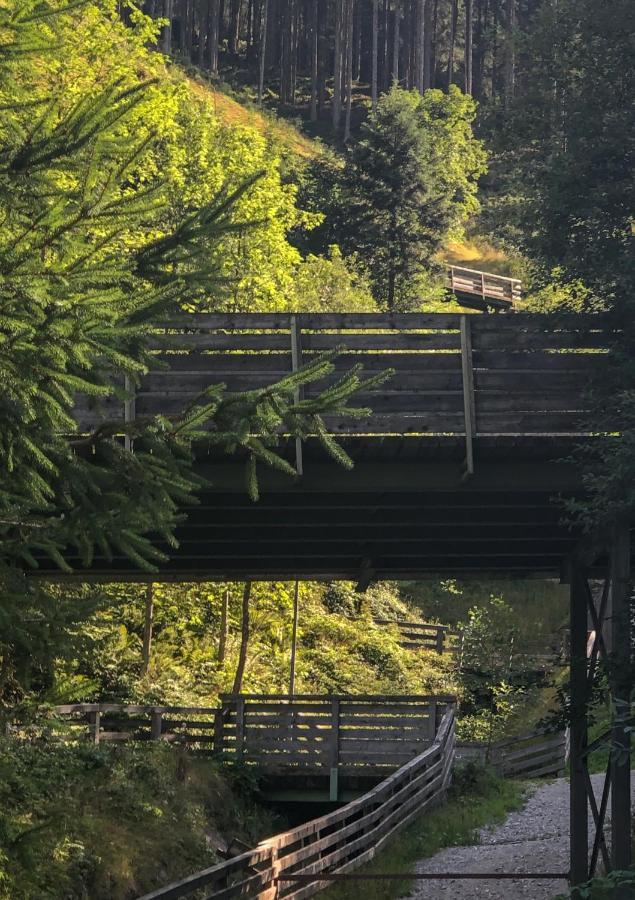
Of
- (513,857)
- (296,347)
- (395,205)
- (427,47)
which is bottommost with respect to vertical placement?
(513,857)

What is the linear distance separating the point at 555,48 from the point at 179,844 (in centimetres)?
1179

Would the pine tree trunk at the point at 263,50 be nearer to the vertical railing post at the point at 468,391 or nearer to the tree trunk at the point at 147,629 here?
the tree trunk at the point at 147,629

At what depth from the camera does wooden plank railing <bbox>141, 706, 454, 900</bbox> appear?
12180 mm

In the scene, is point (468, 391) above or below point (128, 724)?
above

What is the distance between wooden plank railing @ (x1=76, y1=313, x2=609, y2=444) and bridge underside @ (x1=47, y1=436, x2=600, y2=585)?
0.90 feet

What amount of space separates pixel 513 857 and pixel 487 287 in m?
53.4

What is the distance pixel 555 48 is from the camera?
53.5 feet

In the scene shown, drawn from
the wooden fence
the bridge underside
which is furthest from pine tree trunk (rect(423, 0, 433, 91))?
the bridge underside

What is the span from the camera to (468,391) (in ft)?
47.0

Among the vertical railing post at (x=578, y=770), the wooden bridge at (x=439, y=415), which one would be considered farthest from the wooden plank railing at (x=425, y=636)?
the wooden bridge at (x=439, y=415)

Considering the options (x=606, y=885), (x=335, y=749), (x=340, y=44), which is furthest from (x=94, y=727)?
(x=340, y=44)

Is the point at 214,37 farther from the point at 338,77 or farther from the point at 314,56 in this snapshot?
the point at 338,77

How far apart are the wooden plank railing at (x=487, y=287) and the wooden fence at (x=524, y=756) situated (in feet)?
128

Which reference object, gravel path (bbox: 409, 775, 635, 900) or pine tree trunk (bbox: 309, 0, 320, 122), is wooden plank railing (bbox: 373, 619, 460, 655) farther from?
pine tree trunk (bbox: 309, 0, 320, 122)
